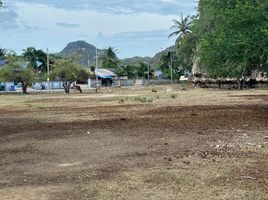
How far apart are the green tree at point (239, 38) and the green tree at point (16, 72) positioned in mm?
53738

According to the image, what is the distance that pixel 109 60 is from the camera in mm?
148125

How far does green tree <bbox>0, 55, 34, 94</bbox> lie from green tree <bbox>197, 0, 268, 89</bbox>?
53738 mm

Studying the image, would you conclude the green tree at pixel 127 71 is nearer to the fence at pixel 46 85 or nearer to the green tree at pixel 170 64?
the green tree at pixel 170 64

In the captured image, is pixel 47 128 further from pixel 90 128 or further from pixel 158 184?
pixel 158 184

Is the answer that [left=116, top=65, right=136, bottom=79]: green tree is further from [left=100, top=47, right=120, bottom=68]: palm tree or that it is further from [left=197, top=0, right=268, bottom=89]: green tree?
[left=197, top=0, right=268, bottom=89]: green tree

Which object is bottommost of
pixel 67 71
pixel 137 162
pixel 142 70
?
pixel 137 162

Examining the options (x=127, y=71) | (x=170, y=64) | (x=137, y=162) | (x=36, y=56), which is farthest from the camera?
(x=127, y=71)

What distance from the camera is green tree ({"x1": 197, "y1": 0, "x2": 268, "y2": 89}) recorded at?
20203mm

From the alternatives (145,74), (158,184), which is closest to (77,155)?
(158,184)

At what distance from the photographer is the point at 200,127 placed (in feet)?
58.4

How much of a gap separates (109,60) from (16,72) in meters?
74.6

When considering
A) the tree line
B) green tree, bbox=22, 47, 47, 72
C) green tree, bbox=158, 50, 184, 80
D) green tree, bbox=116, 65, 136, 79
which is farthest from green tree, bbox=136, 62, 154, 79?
the tree line

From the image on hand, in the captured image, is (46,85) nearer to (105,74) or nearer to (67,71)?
(105,74)

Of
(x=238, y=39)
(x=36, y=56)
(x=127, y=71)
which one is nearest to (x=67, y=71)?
(x=36, y=56)
